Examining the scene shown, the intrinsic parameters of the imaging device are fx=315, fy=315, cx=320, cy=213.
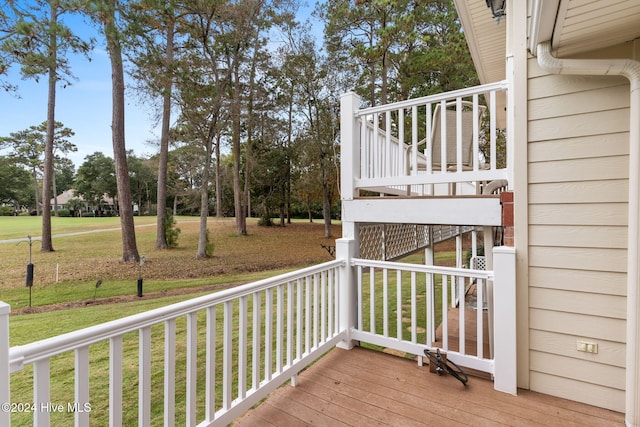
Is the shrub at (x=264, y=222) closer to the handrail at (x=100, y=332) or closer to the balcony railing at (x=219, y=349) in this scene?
the balcony railing at (x=219, y=349)

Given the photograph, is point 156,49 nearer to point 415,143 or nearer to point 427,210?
point 415,143

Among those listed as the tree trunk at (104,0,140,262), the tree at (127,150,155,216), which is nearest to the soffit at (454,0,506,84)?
the tree trunk at (104,0,140,262)

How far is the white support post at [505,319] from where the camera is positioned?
7.38 feet

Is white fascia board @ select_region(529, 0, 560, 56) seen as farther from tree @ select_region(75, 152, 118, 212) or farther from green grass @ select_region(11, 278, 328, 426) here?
tree @ select_region(75, 152, 118, 212)

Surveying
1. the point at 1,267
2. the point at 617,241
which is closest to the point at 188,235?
the point at 1,267

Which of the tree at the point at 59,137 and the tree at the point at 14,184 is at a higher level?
the tree at the point at 59,137

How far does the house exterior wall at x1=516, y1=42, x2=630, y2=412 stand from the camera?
79.6 inches

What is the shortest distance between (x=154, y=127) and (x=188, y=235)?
4775 mm

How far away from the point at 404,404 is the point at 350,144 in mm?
2242

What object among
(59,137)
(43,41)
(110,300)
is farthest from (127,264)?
(59,137)

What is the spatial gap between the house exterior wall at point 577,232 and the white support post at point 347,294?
57.2 inches

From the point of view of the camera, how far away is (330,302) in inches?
115

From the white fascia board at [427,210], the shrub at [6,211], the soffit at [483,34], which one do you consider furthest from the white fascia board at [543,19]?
the shrub at [6,211]

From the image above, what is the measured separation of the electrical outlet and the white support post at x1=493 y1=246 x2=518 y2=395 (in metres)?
0.38
